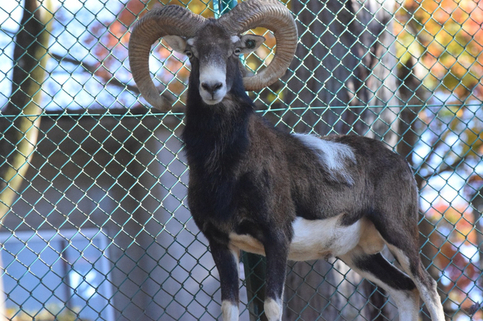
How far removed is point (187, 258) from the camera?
36.6 feet

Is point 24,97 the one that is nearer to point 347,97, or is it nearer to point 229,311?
point 229,311

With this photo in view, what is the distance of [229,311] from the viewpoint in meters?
4.25

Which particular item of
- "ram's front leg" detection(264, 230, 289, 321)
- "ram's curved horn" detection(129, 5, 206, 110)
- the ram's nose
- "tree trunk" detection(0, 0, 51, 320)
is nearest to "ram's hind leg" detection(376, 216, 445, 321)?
→ "ram's front leg" detection(264, 230, 289, 321)

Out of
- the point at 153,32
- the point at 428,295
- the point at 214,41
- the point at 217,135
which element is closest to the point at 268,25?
the point at 214,41

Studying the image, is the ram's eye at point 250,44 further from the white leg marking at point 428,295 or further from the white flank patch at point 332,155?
the white leg marking at point 428,295

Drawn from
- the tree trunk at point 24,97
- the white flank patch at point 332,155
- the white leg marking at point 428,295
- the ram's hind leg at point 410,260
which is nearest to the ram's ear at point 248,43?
the white flank patch at point 332,155

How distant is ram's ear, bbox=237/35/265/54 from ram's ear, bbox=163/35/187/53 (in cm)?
40

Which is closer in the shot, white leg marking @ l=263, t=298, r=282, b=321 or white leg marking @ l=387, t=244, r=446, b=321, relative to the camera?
white leg marking @ l=263, t=298, r=282, b=321

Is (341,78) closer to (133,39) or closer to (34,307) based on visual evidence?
(133,39)

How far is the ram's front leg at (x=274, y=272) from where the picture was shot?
13.4 feet

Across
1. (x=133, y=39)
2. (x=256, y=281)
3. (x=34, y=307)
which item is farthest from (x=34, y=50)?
(x=34, y=307)

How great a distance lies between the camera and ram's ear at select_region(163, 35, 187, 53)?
14.6 feet

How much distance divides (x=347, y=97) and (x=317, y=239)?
2222 mm

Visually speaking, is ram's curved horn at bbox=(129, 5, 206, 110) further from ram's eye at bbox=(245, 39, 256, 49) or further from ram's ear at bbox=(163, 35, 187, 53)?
ram's eye at bbox=(245, 39, 256, 49)
